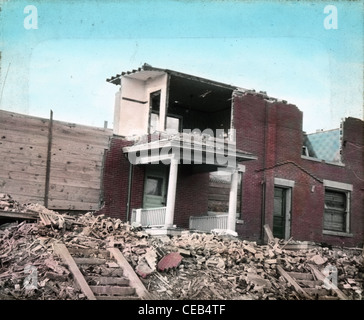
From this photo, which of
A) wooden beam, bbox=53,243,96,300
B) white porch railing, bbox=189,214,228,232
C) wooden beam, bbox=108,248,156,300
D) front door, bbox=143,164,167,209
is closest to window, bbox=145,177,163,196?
front door, bbox=143,164,167,209

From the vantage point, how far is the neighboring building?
1914 cm

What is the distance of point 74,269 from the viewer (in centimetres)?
1170

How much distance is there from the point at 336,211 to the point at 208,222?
7.76 meters

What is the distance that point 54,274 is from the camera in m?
11.4

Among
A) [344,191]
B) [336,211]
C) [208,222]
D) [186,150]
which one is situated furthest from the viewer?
[344,191]

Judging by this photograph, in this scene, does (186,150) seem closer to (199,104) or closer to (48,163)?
(48,163)

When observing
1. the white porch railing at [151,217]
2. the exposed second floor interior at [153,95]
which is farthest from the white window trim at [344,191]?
the white porch railing at [151,217]

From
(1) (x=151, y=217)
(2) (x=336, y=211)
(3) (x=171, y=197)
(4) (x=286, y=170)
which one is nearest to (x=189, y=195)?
(1) (x=151, y=217)

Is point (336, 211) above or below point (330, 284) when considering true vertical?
above

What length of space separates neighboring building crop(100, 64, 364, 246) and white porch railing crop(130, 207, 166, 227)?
4 cm
